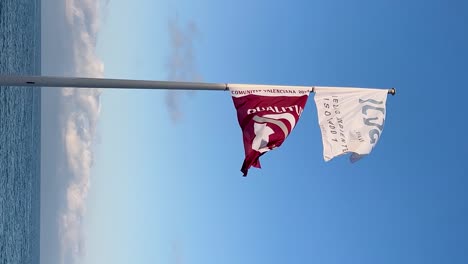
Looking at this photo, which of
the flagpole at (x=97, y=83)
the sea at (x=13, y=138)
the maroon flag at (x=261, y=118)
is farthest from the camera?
the sea at (x=13, y=138)

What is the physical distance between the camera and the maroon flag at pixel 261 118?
483 inches

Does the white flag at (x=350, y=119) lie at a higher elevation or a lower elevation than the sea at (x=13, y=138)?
lower

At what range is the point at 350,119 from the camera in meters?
13.1

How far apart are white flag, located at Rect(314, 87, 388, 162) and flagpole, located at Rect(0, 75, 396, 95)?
92.0 inches

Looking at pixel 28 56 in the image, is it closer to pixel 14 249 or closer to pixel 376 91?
pixel 14 249

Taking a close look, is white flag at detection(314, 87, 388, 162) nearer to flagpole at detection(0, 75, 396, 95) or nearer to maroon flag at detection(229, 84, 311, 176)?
maroon flag at detection(229, 84, 311, 176)

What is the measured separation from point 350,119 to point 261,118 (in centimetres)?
206

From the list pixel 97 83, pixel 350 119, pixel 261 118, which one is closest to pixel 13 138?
pixel 261 118

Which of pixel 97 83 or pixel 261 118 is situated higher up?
pixel 97 83

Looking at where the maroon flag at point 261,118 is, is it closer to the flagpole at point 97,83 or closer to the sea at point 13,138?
the flagpole at point 97,83

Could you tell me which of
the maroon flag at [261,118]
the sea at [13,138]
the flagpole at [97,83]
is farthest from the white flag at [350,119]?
the sea at [13,138]

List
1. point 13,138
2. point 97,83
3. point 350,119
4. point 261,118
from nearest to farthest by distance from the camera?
point 97,83, point 261,118, point 350,119, point 13,138

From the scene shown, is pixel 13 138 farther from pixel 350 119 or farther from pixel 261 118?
pixel 350 119

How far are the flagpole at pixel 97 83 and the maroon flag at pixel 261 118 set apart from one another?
580mm
